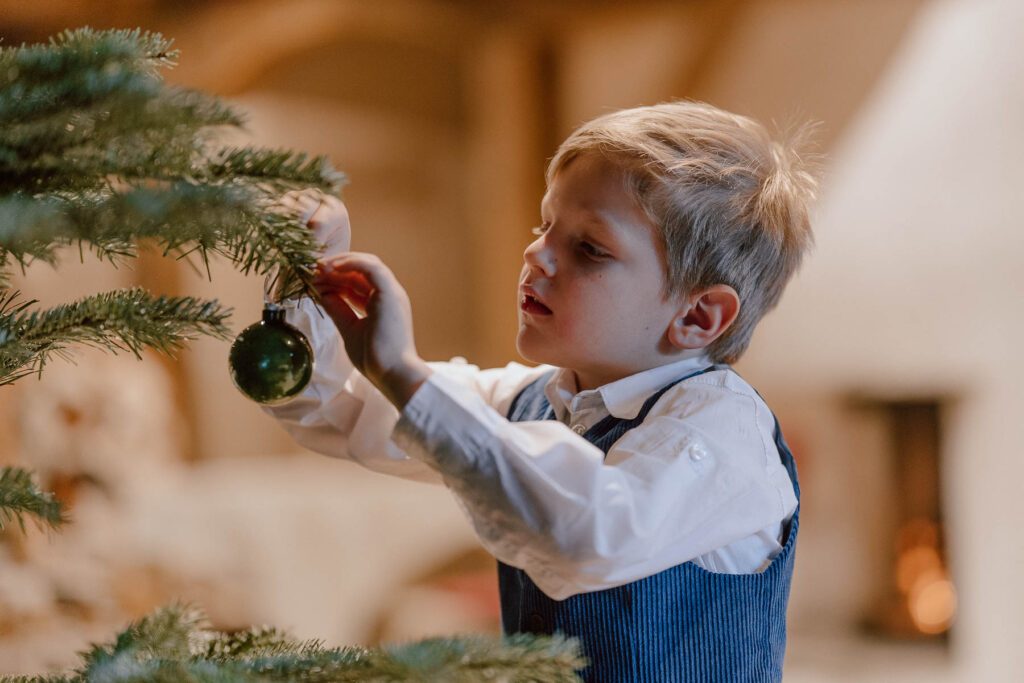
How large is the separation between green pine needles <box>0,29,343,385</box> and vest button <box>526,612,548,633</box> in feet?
1.30

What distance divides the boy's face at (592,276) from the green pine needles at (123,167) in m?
0.31

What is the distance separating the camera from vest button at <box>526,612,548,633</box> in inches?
33.4

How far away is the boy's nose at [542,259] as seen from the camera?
0.85 m

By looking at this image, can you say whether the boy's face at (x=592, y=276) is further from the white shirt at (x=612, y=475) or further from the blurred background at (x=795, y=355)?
the blurred background at (x=795, y=355)

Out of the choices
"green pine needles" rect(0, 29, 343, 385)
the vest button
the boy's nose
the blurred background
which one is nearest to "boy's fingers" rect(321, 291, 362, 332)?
"green pine needles" rect(0, 29, 343, 385)

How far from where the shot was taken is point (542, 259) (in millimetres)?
856

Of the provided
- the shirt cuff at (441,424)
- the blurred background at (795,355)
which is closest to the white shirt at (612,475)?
the shirt cuff at (441,424)

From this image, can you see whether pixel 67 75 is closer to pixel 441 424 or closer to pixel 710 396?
pixel 441 424

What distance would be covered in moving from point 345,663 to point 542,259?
1.34 ft

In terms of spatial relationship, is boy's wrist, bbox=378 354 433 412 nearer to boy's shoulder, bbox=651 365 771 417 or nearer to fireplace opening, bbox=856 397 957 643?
boy's shoulder, bbox=651 365 771 417

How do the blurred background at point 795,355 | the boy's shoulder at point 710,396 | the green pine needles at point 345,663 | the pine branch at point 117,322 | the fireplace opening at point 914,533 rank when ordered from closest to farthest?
the green pine needles at point 345,663 → the pine branch at point 117,322 → the boy's shoulder at point 710,396 → the blurred background at point 795,355 → the fireplace opening at point 914,533

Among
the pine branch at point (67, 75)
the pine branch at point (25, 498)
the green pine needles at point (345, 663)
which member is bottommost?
the green pine needles at point (345, 663)

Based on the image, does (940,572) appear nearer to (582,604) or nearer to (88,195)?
(582,604)

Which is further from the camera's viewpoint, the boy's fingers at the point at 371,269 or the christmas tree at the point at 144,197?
the boy's fingers at the point at 371,269
